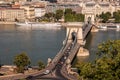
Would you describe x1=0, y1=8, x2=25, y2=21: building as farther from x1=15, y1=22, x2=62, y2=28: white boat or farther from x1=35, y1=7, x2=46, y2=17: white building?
x1=15, y1=22, x2=62, y2=28: white boat

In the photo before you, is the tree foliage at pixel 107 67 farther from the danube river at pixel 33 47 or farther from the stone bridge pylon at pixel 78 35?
the stone bridge pylon at pixel 78 35

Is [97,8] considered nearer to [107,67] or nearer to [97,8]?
[97,8]

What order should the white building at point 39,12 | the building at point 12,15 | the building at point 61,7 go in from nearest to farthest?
the building at point 12,15 → the white building at point 39,12 → the building at point 61,7

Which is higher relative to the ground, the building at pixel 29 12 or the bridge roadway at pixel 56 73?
the bridge roadway at pixel 56 73

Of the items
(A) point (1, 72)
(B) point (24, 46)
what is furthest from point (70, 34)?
(A) point (1, 72)

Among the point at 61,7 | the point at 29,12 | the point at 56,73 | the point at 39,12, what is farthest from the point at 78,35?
the point at 61,7

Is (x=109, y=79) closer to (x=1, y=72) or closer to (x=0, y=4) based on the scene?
(x=1, y=72)

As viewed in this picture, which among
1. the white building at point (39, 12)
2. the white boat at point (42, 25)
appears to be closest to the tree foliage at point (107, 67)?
A: the white boat at point (42, 25)

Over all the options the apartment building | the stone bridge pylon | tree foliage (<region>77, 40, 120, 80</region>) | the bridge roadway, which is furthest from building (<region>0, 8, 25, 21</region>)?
tree foliage (<region>77, 40, 120, 80</region>)
